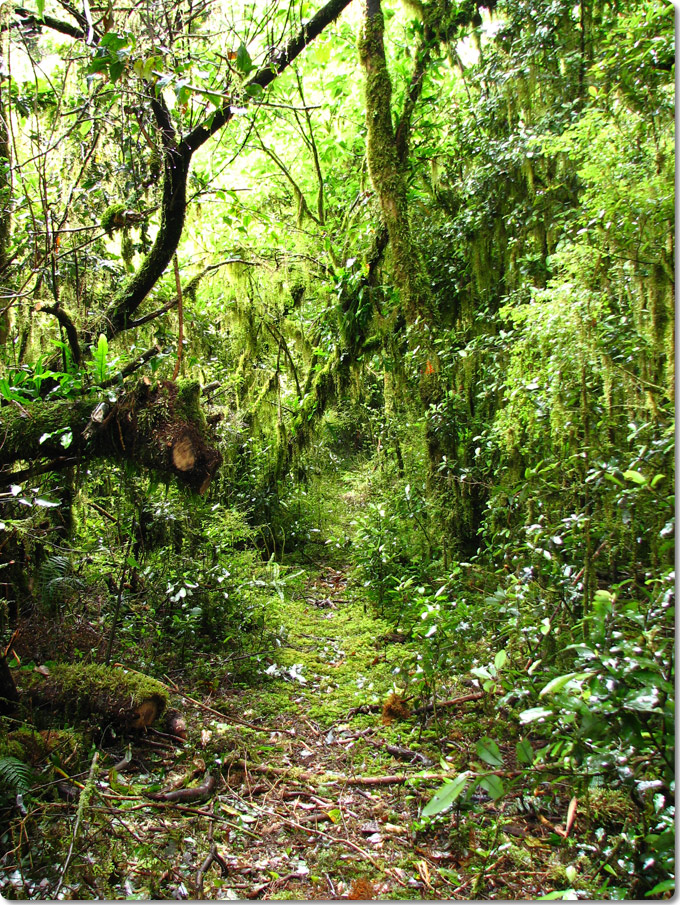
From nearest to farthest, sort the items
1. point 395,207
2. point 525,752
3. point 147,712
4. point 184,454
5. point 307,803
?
point 525,752 → point 307,803 → point 147,712 → point 184,454 → point 395,207

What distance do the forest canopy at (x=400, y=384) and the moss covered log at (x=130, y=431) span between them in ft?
0.06

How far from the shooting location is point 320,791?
2.73 m

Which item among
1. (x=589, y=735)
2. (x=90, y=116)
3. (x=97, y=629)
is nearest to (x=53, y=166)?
(x=90, y=116)

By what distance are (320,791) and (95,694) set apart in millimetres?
1368

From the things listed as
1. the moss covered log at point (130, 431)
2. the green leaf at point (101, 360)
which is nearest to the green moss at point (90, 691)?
the moss covered log at point (130, 431)

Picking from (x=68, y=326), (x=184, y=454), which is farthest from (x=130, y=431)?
(x=68, y=326)

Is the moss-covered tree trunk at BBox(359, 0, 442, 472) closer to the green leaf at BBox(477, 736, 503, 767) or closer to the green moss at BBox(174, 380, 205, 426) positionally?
the green moss at BBox(174, 380, 205, 426)

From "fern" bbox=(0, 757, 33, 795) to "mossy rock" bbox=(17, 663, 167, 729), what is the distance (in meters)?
Answer: 0.57

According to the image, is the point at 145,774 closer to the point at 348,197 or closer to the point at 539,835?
the point at 539,835

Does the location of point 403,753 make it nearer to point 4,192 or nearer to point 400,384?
point 400,384

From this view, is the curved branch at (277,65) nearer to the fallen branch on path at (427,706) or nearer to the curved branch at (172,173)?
the curved branch at (172,173)

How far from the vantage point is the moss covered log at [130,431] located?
300cm

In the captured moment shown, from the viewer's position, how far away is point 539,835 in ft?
7.51

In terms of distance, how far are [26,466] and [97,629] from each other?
129 centimetres
